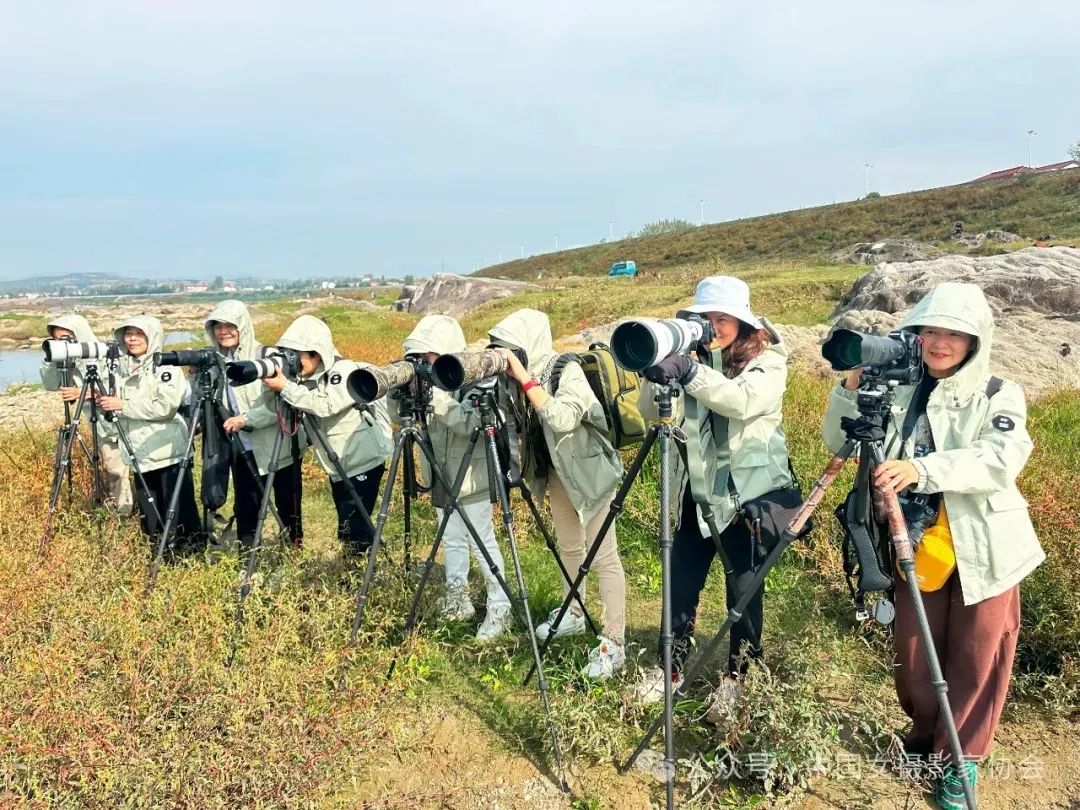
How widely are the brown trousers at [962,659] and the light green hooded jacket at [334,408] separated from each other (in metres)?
2.89

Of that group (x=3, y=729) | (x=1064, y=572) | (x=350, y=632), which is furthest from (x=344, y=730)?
(x=1064, y=572)

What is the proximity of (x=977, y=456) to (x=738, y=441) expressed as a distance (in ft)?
2.74

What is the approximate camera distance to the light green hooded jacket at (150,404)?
14.7 ft

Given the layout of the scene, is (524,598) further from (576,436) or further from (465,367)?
(465,367)

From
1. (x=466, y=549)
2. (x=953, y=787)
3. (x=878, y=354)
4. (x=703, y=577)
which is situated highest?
(x=878, y=354)

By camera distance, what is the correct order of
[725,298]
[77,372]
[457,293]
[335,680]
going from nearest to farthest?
[725,298] → [335,680] → [77,372] → [457,293]

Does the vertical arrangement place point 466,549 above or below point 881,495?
below

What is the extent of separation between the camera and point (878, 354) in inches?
83.0

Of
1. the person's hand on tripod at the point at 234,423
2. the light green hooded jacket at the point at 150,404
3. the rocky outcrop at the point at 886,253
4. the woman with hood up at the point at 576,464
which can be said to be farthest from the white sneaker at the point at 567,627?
the rocky outcrop at the point at 886,253

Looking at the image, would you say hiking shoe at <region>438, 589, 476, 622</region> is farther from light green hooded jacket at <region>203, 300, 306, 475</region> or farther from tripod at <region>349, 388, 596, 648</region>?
light green hooded jacket at <region>203, 300, 306, 475</region>

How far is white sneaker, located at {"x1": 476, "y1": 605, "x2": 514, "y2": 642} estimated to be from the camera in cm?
386

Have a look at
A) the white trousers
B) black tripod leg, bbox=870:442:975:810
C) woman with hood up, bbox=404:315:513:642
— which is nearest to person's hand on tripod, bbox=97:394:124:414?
woman with hood up, bbox=404:315:513:642

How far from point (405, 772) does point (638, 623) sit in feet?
5.63

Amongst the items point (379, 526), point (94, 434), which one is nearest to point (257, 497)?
point (94, 434)
